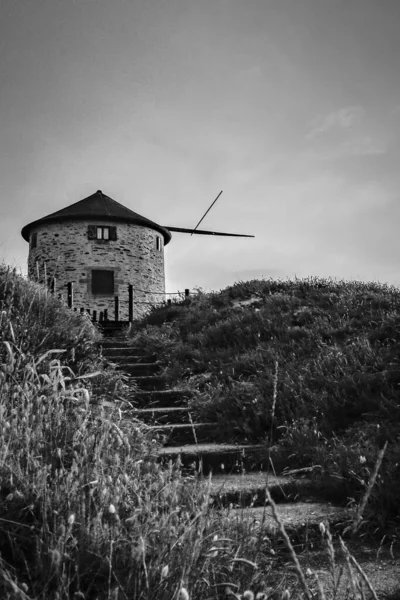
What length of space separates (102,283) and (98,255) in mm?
1619

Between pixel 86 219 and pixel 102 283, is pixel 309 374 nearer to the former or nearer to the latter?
pixel 102 283

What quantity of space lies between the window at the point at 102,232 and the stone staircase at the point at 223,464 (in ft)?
73.8

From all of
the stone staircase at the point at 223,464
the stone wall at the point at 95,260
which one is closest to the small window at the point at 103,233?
the stone wall at the point at 95,260

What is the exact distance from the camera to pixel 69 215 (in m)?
30.5

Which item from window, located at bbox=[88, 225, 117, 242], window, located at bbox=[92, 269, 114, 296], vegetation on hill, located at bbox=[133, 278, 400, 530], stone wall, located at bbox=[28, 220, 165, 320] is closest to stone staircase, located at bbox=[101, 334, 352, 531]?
vegetation on hill, located at bbox=[133, 278, 400, 530]

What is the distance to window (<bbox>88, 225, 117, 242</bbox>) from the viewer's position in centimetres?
3073

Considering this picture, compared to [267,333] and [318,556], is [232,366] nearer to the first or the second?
[267,333]

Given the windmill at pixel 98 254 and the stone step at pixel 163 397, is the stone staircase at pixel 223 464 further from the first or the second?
the windmill at pixel 98 254

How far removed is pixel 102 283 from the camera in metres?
30.4

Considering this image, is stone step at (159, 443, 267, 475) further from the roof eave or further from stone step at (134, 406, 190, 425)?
the roof eave

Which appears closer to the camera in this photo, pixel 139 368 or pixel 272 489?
pixel 272 489

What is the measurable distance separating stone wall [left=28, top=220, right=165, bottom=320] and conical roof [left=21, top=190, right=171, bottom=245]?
12.2 inches

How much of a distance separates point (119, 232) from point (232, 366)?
2404cm

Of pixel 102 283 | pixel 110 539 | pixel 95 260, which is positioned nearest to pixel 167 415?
pixel 110 539
